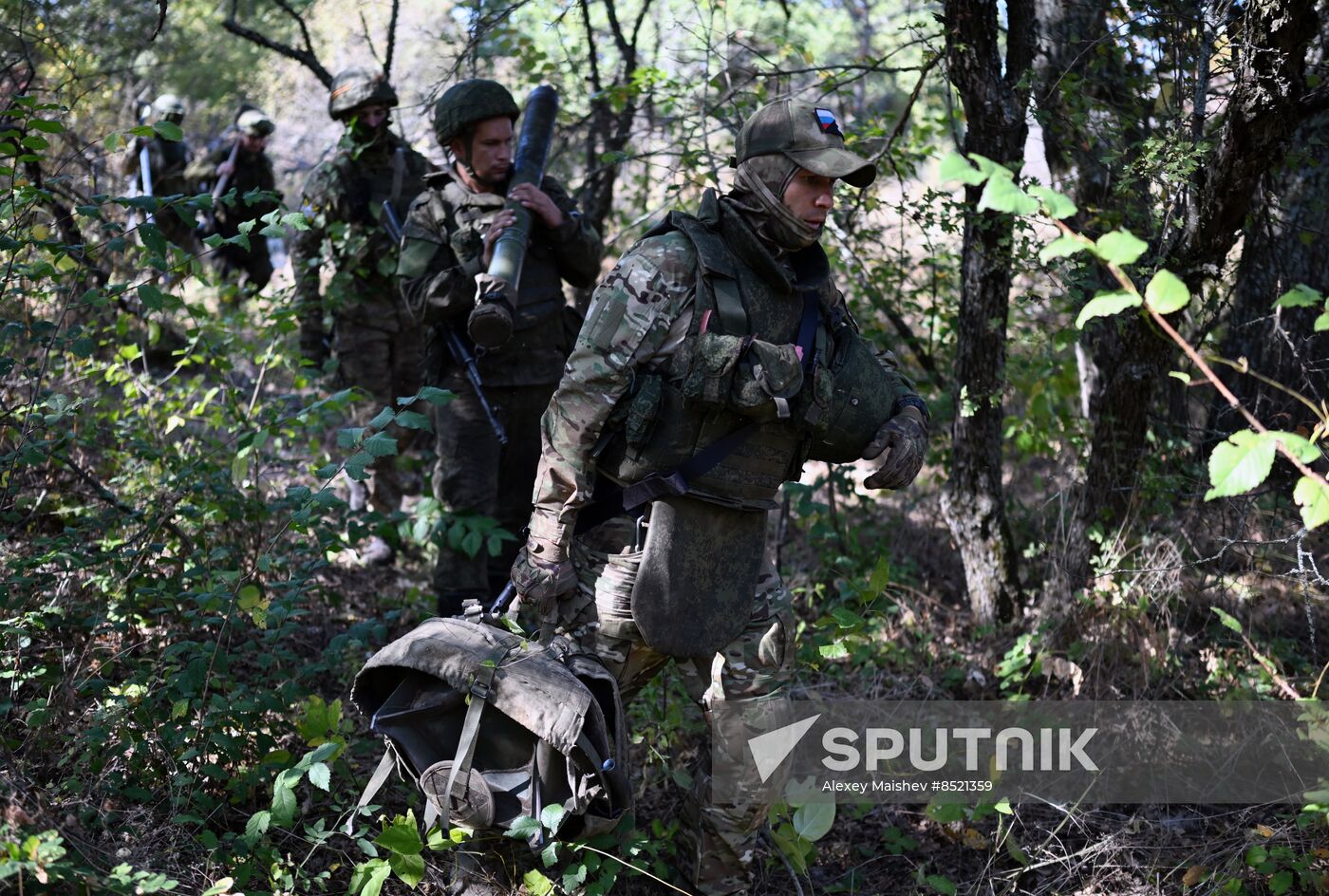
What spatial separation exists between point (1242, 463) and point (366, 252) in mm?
5041

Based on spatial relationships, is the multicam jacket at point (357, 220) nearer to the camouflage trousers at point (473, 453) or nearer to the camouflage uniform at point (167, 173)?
the camouflage trousers at point (473, 453)

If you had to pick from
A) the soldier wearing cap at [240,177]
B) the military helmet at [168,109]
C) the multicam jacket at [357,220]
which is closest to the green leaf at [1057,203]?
the multicam jacket at [357,220]

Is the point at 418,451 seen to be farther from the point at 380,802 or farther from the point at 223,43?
the point at 223,43

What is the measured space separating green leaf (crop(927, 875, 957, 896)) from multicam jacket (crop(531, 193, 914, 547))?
1366 mm

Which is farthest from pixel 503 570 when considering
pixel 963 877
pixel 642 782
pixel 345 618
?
pixel 963 877

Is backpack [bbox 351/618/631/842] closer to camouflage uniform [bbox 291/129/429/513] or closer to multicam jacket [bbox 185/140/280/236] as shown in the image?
camouflage uniform [bbox 291/129/429/513]

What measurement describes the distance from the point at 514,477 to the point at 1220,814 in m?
3.15

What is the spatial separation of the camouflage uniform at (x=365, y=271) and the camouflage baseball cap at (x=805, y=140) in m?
2.92

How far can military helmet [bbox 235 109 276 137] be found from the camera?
866cm

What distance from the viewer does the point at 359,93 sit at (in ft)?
19.9

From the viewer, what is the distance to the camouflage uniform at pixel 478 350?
5.05 m

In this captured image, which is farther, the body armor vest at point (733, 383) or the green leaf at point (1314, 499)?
the body armor vest at point (733, 383)

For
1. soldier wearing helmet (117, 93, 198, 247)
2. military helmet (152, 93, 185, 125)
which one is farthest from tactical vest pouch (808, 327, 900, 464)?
military helmet (152, 93, 185, 125)

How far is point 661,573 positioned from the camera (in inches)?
134
